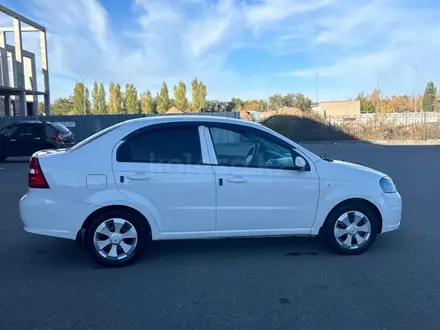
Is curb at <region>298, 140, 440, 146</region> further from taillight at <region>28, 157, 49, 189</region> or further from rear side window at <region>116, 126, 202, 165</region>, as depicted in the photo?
taillight at <region>28, 157, 49, 189</region>

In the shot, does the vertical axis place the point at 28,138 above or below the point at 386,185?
above

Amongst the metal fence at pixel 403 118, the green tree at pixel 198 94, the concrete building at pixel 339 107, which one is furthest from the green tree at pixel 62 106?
the metal fence at pixel 403 118

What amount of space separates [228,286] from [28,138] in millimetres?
14064

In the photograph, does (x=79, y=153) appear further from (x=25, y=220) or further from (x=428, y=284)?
(x=428, y=284)

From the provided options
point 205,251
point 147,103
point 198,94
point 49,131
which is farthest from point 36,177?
point 147,103

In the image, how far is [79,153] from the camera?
14.6 ft

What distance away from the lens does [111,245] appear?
448 centimetres

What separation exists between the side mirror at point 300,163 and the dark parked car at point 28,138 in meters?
13.1

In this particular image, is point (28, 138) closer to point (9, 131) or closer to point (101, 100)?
point (9, 131)

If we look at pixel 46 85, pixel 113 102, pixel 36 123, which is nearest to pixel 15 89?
pixel 46 85

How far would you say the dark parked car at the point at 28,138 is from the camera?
15.5 meters

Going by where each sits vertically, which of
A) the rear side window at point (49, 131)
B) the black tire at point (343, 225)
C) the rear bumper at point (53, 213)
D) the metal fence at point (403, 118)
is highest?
the metal fence at point (403, 118)

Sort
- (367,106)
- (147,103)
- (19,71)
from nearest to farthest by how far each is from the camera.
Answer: (19,71)
(147,103)
(367,106)

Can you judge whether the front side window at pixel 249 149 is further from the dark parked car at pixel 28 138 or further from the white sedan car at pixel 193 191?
the dark parked car at pixel 28 138
